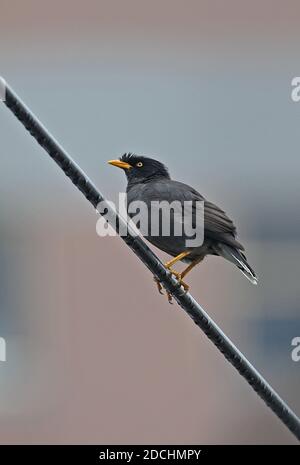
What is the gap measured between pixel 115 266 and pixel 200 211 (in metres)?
7.60

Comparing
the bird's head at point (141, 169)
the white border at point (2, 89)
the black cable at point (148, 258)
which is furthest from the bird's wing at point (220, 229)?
the white border at point (2, 89)

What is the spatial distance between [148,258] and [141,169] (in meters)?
2.22

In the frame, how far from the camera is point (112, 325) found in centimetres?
1215

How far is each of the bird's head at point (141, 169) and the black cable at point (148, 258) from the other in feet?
6.95

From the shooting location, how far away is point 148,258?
12.0 feet

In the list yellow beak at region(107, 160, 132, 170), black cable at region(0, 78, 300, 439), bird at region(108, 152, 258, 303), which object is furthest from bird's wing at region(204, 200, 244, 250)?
black cable at region(0, 78, 300, 439)

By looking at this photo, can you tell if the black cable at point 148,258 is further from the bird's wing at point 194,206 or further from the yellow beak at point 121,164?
the yellow beak at point 121,164

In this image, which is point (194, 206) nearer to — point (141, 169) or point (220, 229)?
point (220, 229)

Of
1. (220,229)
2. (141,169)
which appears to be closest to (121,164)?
(141,169)

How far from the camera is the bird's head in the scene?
5.79 meters

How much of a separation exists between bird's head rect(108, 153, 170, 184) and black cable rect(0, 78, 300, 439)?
6.95 feet

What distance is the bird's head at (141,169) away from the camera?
5793mm
